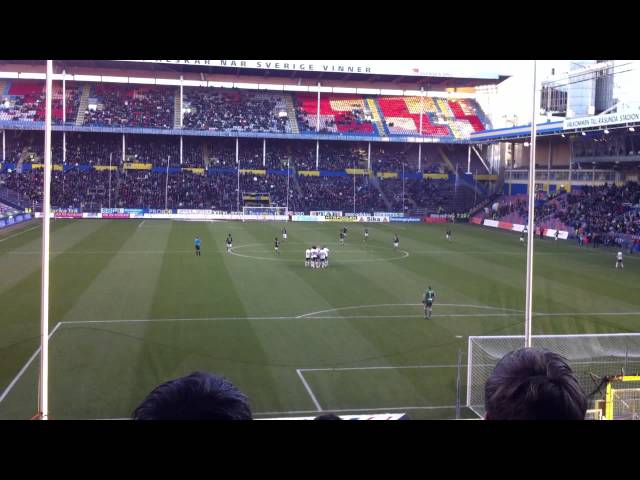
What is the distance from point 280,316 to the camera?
76.3 feet

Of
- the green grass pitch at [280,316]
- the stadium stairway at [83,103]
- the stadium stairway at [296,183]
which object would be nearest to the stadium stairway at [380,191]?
the stadium stairway at [296,183]

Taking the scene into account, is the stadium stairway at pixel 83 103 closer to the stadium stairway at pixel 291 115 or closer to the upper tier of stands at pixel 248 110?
the upper tier of stands at pixel 248 110

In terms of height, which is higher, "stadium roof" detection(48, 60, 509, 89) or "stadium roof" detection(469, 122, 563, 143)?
"stadium roof" detection(48, 60, 509, 89)

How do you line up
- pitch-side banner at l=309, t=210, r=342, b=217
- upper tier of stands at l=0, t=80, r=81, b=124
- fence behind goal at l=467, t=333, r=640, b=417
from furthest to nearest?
upper tier of stands at l=0, t=80, r=81, b=124, pitch-side banner at l=309, t=210, r=342, b=217, fence behind goal at l=467, t=333, r=640, b=417

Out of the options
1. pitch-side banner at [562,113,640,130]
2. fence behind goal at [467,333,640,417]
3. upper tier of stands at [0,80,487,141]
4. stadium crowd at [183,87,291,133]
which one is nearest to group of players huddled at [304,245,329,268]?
fence behind goal at [467,333,640,417]

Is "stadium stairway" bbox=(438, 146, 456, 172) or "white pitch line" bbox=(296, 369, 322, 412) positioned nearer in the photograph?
"white pitch line" bbox=(296, 369, 322, 412)

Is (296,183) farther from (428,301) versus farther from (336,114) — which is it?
(428,301)

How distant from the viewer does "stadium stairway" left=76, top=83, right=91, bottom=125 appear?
247ft

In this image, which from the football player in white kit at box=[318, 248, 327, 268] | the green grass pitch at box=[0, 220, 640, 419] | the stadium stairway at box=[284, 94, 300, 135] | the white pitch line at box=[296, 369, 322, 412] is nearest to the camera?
the white pitch line at box=[296, 369, 322, 412]

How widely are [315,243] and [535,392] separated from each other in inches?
1742

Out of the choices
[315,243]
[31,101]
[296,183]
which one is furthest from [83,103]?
[315,243]

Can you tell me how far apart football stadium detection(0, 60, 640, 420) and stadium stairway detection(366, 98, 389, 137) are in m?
0.50

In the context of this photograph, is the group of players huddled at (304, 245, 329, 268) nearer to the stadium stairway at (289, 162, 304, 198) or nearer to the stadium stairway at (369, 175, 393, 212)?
the stadium stairway at (369, 175, 393, 212)
